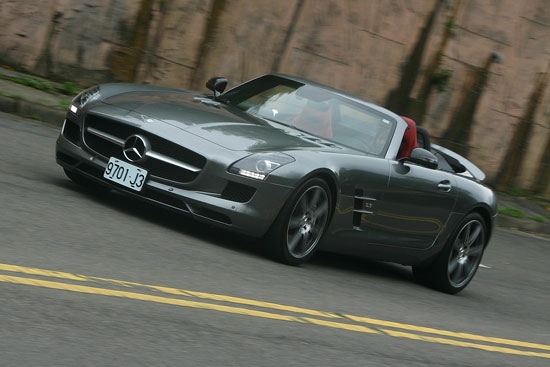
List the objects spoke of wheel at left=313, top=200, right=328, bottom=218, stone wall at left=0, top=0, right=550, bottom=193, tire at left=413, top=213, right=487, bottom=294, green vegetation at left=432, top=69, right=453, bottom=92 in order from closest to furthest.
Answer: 1. spoke of wheel at left=313, top=200, right=328, bottom=218
2. tire at left=413, top=213, right=487, bottom=294
3. stone wall at left=0, top=0, right=550, bottom=193
4. green vegetation at left=432, top=69, right=453, bottom=92

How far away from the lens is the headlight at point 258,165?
7.34 meters

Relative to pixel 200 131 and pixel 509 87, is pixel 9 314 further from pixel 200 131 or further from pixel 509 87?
pixel 509 87

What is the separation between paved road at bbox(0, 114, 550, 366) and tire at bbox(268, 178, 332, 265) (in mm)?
128

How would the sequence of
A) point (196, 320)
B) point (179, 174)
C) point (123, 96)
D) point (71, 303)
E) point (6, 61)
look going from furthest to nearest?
point (6, 61)
point (123, 96)
point (179, 174)
point (196, 320)
point (71, 303)

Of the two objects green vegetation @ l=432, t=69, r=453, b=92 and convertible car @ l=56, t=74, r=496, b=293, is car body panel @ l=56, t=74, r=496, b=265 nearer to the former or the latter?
convertible car @ l=56, t=74, r=496, b=293

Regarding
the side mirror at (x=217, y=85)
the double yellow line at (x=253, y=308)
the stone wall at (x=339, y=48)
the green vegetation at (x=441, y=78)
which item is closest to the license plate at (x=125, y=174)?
the double yellow line at (x=253, y=308)

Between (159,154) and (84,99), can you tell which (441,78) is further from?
(159,154)

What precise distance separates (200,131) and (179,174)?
0.37m

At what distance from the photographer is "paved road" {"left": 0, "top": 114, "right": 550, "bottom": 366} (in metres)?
4.79

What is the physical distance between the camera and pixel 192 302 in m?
5.77

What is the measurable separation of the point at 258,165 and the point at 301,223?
61 cm

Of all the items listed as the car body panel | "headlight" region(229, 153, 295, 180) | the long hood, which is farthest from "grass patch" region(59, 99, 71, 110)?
"headlight" region(229, 153, 295, 180)

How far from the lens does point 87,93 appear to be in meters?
8.35

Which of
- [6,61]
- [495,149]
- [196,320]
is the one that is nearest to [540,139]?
[495,149]
